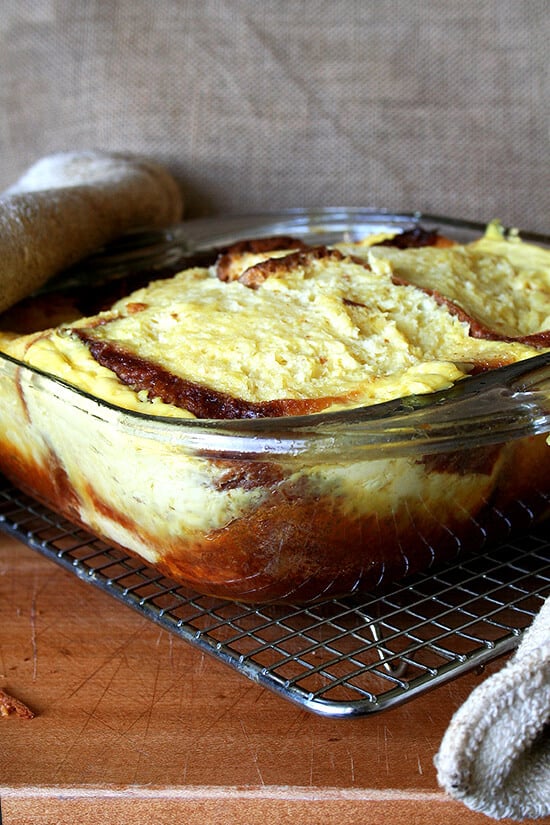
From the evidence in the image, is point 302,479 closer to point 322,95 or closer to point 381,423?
point 381,423

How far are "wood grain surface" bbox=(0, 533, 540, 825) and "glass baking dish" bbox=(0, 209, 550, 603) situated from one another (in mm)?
102

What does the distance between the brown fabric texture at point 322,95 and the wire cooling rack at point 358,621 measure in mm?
1070

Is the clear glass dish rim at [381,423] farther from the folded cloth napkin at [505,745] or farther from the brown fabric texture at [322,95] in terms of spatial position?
the brown fabric texture at [322,95]

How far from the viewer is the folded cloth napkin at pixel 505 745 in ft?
2.32

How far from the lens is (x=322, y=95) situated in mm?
2045

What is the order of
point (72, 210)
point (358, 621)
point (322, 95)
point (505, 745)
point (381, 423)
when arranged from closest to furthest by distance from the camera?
point (505, 745) → point (381, 423) → point (358, 621) → point (72, 210) → point (322, 95)

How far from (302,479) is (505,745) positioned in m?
0.28

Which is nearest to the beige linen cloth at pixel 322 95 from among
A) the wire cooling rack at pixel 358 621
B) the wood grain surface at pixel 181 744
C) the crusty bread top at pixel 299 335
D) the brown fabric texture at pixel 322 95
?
the brown fabric texture at pixel 322 95

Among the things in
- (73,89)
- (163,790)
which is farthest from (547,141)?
(163,790)

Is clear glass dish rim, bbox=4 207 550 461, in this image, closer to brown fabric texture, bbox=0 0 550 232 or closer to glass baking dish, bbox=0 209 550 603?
glass baking dish, bbox=0 209 550 603

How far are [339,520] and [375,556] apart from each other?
0.07 metres

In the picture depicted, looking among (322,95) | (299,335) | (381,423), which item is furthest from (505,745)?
(322,95)

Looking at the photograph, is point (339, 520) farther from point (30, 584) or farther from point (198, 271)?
point (198, 271)

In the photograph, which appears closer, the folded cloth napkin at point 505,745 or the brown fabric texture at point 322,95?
the folded cloth napkin at point 505,745
